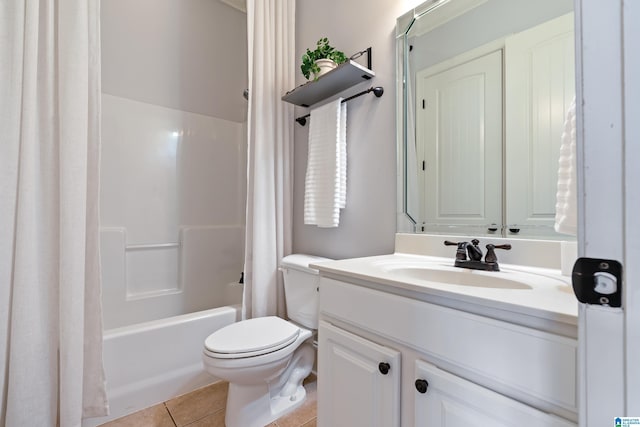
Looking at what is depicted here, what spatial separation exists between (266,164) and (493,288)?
1.30 m

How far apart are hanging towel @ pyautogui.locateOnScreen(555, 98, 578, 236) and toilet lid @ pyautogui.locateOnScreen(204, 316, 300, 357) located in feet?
3.43

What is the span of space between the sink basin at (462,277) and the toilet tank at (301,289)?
51cm

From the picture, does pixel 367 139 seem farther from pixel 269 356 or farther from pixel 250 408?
pixel 250 408

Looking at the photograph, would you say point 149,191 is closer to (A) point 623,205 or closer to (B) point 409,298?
(B) point 409,298

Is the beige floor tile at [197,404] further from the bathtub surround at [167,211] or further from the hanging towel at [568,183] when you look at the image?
the hanging towel at [568,183]

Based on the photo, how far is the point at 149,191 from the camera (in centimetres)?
197

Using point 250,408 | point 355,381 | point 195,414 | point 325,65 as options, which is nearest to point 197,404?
point 195,414

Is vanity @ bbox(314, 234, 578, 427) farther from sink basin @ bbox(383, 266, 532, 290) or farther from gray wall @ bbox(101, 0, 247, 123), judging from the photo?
gray wall @ bbox(101, 0, 247, 123)

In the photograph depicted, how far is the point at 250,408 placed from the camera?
4.03 feet

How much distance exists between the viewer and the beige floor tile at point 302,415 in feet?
4.22

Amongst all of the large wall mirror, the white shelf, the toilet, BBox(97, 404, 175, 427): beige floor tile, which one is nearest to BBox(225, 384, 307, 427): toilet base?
the toilet

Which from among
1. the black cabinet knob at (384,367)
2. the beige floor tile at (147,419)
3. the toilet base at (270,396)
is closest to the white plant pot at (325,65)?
the black cabinet knob at (384,367)

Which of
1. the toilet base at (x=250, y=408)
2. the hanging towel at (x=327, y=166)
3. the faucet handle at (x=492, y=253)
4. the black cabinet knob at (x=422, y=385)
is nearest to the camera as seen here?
the black cabinet knob at (x=422, y=385)

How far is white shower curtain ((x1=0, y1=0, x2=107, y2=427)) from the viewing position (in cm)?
101
